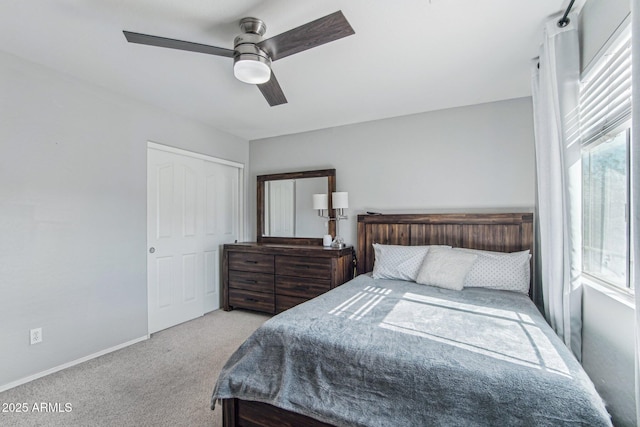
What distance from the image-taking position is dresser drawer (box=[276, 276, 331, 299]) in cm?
325

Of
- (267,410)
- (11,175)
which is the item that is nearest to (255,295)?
(267,410)

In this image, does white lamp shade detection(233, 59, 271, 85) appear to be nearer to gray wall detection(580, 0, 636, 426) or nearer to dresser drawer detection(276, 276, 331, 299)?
gray wall detection(580, 0, 636, 426)

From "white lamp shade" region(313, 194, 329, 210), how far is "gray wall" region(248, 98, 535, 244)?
0.25 meters

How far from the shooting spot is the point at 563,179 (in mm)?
1842

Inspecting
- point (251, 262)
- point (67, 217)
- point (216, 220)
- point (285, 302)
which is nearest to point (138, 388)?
point (67, 217)

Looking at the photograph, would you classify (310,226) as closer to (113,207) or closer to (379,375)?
(113,207)

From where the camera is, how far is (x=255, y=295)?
12.1 ft

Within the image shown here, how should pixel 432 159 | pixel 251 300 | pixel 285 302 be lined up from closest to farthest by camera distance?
pixel 432 159, pixel 285 302, pixel 251 300

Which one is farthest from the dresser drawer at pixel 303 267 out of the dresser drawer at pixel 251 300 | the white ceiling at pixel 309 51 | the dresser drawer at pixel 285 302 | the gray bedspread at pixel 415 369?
the white ceiling at pixel 309 51

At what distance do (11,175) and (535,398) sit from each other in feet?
11.4

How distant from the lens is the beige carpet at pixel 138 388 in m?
1.81

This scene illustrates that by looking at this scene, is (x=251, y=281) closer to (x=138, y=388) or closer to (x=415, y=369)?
(x=138, y=388)

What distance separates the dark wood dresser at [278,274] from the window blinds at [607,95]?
231 cm

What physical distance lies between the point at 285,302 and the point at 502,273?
2.31 meters
